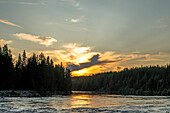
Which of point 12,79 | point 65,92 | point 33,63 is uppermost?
point 33,63

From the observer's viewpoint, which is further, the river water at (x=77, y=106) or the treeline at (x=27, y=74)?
the treeline at (x=27, y=74)

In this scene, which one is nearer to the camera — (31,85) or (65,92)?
(31,85)

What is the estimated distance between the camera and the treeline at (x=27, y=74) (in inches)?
3381

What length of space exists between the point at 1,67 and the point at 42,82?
22727 mm

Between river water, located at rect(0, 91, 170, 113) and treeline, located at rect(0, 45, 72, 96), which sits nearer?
river water, located at rect(0, 91, 170, 113)

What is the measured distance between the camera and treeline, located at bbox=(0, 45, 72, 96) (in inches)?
3381

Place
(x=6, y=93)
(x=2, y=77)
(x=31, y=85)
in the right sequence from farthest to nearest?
(x=31, y=85), (x=2, y=77), (x=6, y=93)

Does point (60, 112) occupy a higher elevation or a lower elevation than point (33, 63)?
lower

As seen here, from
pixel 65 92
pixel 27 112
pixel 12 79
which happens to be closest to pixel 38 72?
pixel 12 79

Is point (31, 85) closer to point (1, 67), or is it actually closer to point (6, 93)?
point (1, 67)

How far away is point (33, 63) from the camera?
102 m

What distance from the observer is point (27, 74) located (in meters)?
98.8

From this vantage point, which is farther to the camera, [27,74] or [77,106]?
[27,74]

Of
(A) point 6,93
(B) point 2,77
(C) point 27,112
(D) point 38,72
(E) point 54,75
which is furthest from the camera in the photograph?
(E) point 54,75
